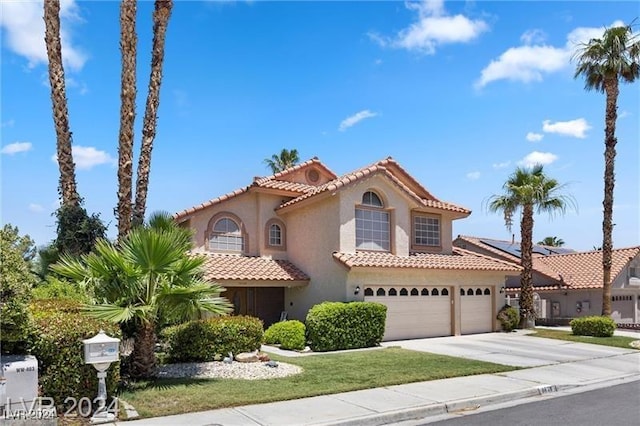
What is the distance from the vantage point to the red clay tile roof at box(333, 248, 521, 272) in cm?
1917

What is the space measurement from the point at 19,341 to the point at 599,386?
11797mm

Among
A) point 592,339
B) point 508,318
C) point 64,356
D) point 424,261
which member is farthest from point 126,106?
point 592,339

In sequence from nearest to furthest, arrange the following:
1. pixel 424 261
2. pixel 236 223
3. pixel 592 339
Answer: pixel 592 339 → pixel 424 261 → pixel 236 223

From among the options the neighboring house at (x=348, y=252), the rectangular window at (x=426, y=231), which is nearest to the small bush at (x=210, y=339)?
the neighboring house at (x=348, y=252)

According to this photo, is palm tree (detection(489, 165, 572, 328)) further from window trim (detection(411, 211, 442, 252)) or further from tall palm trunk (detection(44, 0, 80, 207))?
tall palm trunk (detection(44, 0, 80, 207))

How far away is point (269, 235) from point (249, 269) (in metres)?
2.63

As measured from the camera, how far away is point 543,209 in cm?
2502

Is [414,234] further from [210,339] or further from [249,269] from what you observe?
[210,339]

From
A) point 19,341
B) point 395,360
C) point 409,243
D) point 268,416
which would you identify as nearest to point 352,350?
point 395,360

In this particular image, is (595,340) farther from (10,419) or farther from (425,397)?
(10,419)

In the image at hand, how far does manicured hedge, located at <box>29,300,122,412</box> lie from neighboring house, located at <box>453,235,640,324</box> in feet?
83.8

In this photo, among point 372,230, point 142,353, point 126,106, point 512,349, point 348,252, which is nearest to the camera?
point 142,353

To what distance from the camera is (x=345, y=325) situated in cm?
1772

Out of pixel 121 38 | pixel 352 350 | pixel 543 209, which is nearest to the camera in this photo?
pixel 121 38
